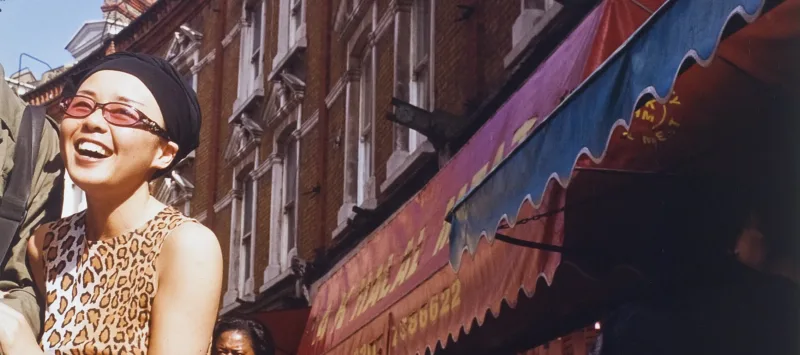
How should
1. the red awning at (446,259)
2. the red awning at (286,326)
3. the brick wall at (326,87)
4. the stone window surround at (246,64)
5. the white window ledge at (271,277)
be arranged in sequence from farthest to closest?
the stone window surround at (246,64), the white window ledge at (271,277), the red awning at (286,326), the brick wall at (326,87), the red awning at (446,259)

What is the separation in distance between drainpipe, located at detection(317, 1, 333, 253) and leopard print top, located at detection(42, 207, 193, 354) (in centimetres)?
1329

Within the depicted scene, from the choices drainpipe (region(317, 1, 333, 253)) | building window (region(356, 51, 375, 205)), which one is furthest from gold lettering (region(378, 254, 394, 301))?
drainpipe (region(317, 1, 333, 253))

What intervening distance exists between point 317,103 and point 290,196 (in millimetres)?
1886

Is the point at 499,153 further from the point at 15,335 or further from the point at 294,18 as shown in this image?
the point at 294,18

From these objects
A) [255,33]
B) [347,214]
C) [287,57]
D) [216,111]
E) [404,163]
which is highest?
[255,33]

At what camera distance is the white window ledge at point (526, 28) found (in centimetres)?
912

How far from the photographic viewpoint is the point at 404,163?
40.9 ft

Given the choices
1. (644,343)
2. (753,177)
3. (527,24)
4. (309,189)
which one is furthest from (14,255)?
(309,189)

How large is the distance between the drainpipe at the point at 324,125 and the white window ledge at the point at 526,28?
671 centimetres

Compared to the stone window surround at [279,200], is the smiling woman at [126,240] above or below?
below

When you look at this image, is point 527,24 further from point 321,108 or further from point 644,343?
point 321,108

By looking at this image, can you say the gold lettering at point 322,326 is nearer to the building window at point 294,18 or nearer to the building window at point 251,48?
the building window at point 294,18

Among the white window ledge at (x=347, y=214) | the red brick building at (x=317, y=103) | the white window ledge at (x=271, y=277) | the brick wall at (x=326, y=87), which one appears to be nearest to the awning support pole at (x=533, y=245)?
the red brick building at (x=317, y=103)

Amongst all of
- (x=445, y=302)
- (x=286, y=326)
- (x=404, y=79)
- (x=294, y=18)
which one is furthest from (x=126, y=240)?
(x=294, y=18)
